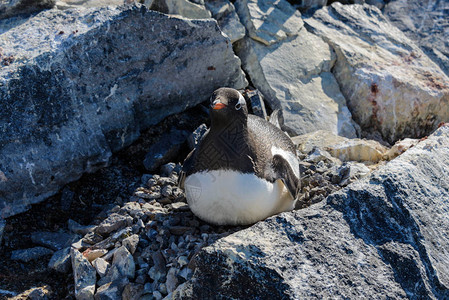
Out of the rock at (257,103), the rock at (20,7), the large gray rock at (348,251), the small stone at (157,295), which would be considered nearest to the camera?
the large gray rock at (348,251)

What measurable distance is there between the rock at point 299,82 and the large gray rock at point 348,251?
304cm

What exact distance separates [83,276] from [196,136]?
229 cm

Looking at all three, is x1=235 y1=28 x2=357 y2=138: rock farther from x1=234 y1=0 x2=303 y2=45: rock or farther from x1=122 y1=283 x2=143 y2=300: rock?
x1=122 y1=283 x2=143 y2=300: rock

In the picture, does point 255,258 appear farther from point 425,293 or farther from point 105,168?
point 105,168

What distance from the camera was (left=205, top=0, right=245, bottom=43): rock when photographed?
709cm

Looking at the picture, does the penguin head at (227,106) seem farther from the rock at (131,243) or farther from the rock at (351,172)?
the rock at (351,172)

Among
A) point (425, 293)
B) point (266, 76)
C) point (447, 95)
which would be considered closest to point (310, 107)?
point (266, 76)

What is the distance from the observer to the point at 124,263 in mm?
4133

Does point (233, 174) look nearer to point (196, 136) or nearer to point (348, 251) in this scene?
point (348, 251)

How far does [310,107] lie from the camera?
7.00 m

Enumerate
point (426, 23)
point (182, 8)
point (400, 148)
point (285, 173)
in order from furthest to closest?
point (426, 23) → point (182, 8) → point (400, 148) → point (285, 173)

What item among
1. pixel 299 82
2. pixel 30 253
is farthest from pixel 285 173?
pixel 299 82

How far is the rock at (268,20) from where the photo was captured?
24.0 ft

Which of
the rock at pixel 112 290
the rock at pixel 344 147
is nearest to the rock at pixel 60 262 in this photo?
the rock at pixel 112 290
